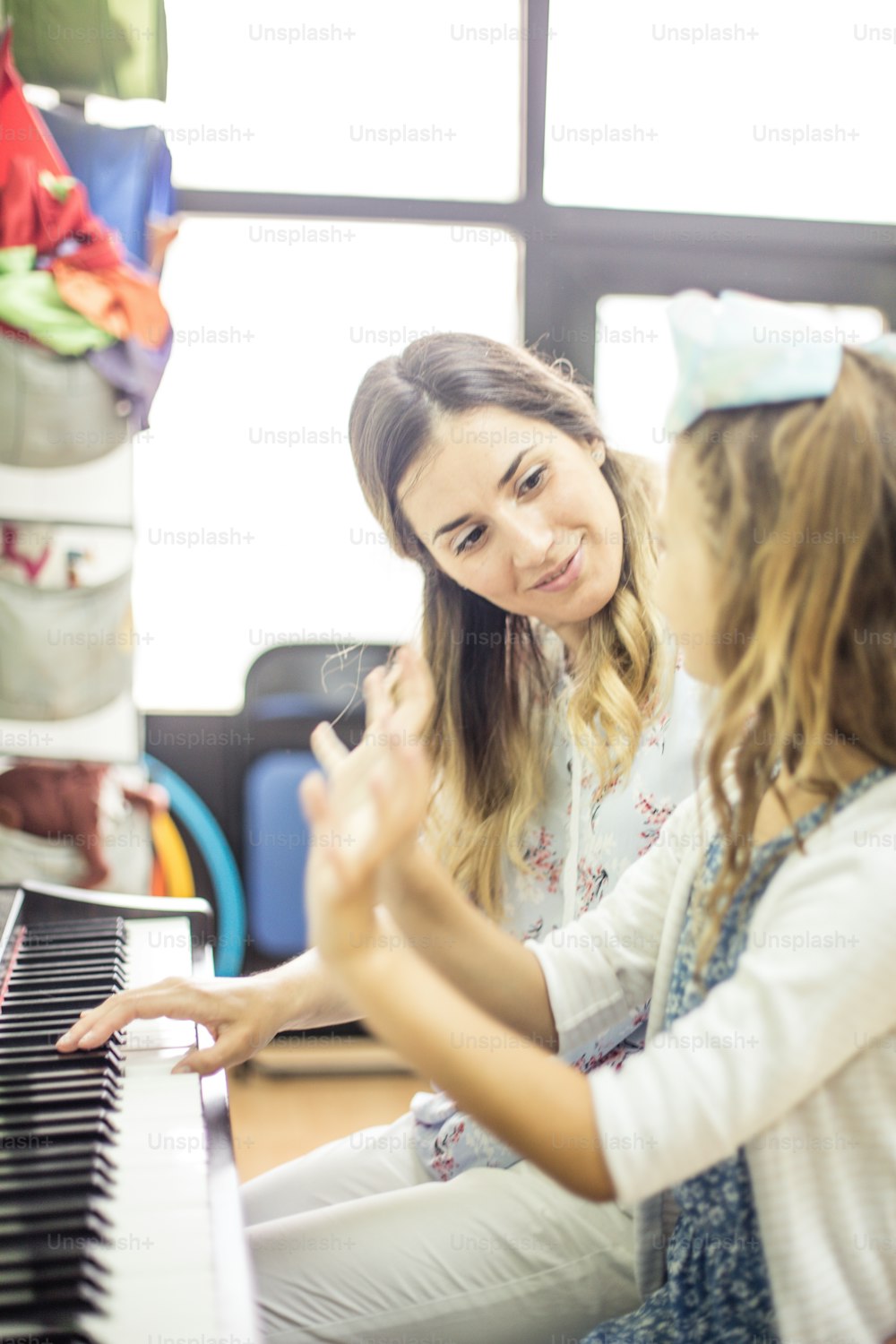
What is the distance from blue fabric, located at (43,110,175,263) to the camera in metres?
2.54

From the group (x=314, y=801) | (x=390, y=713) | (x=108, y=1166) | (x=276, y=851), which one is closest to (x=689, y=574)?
(x=390, y=713)

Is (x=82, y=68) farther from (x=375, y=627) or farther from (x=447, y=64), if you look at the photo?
(x=375, y=627)

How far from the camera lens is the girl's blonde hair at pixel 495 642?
1.43 metres

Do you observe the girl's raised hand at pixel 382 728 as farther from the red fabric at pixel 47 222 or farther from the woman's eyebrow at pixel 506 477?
the red fabric at pixel 47 222

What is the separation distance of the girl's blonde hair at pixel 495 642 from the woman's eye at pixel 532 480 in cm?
8

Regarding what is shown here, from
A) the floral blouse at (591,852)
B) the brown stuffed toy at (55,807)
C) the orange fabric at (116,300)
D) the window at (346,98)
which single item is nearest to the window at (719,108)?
the window at (346,98)

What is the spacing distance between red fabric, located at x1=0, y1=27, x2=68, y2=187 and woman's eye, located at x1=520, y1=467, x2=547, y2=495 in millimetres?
1432

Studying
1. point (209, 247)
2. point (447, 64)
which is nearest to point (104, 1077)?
point (209, 247)

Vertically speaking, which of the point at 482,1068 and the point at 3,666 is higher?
the point at 3,666

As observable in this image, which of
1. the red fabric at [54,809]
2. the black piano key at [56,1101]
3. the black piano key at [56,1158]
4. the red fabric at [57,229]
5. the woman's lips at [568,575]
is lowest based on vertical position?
the black piano key at [56,1158]

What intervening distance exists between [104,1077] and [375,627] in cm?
233

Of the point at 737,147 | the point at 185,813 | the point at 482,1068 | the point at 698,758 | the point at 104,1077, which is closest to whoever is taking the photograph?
the point at 482,1068

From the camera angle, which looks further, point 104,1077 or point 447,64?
point 447,64

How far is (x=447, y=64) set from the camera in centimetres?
324
